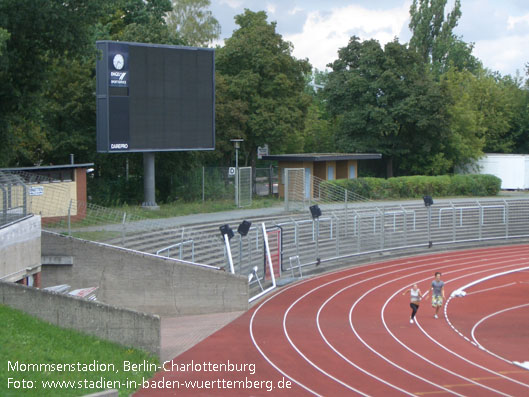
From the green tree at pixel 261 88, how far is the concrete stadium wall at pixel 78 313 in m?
24.9

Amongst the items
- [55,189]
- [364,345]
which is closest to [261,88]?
[55,189]

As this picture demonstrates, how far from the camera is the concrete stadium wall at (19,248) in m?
17.5

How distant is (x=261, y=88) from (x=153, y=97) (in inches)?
531

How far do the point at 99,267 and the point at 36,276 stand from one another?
1.86 meters

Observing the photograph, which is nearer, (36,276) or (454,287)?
(36,276)

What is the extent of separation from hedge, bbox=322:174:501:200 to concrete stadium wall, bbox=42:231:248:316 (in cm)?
1909

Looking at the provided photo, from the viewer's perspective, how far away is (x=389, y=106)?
47.6 m

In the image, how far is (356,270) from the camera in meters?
28.4

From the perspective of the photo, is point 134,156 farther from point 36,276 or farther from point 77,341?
point 77,341

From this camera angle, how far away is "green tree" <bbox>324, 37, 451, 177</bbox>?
46.7 meters

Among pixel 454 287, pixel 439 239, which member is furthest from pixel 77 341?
pixel 439 239

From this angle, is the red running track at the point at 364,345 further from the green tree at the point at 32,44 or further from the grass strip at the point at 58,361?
the green tree at the point at 32,44

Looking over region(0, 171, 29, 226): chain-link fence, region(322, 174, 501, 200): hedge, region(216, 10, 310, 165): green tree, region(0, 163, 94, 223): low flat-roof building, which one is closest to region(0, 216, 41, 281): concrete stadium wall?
region(0, 171, 29, 226): chain-link fence

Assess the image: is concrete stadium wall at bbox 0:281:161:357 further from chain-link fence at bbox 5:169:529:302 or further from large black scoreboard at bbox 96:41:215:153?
large black scoreboard at bbox 96:41:215:153
